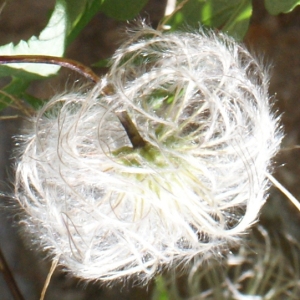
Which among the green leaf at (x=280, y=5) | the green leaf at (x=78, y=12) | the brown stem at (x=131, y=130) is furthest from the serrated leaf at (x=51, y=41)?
the green leaf at (x=280, y=5)

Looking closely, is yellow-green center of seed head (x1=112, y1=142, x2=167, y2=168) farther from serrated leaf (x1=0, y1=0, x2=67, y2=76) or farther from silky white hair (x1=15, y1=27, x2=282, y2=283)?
serrated leaf (x1=0, y1=0, x2=67, y2=76)

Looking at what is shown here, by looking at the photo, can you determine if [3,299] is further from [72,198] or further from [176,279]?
[72,198]

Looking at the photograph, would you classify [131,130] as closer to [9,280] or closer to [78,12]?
[78,12]

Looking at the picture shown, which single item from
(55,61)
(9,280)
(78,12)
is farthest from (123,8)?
(9,280)

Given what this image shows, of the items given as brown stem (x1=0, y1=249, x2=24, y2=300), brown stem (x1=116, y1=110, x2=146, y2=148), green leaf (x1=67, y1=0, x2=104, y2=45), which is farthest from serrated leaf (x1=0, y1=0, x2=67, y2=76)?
brown stem (x1=0, y1=249, x2=24, y2=300)

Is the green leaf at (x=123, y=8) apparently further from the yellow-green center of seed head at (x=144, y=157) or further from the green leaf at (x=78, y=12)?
the yellow-green center of seed head at (x=144, y=157)

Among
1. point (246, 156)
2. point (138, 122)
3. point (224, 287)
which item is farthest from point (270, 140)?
point (224, 287)
